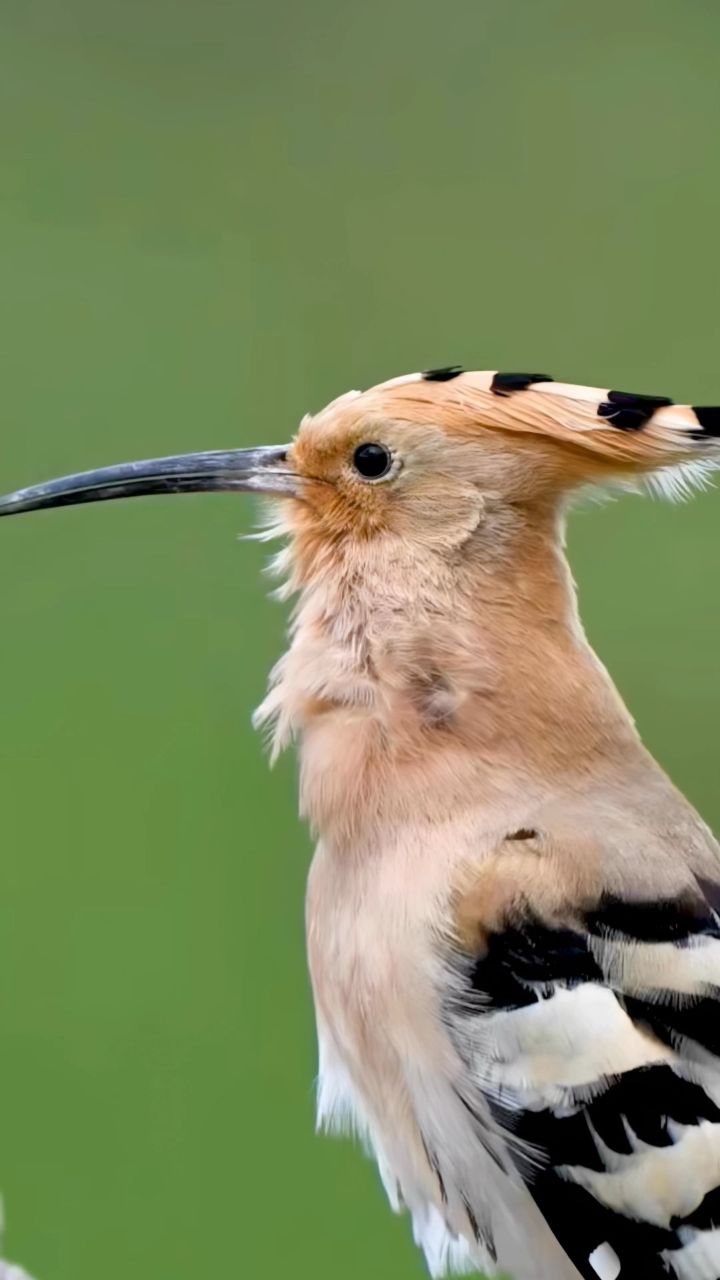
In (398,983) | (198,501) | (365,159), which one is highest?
(365,159)

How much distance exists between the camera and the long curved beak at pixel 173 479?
1130 mm

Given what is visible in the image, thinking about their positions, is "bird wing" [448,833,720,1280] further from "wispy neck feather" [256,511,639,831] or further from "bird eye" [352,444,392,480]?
"bird eye" [352,444,392,480]

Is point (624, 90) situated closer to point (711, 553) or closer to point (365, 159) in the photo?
point (365, 159)

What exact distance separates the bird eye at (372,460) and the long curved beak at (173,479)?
54 mm

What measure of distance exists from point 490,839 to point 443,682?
10cm

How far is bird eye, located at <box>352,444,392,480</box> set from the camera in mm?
1078

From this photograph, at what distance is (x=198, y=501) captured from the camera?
2.32 metres

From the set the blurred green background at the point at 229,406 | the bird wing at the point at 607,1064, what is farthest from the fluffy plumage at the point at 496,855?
the blurred green background at the point at 229,406


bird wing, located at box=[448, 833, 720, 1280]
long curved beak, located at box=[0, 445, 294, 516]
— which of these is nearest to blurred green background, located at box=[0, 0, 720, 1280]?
long curved beak, located at box=[0, 445, 294, 516]

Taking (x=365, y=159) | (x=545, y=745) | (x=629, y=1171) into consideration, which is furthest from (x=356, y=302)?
(x=629, y=1171)

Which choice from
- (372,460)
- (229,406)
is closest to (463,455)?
(372,460)

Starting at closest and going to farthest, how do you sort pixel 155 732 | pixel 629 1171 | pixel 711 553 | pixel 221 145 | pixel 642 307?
pixel 629 1171
pixel 155 732
pixel 711 553
pixel 642 307
pixel 221 145

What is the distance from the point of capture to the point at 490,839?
0.99 meters

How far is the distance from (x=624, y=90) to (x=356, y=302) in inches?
27.6
